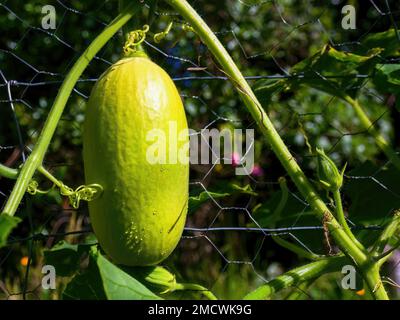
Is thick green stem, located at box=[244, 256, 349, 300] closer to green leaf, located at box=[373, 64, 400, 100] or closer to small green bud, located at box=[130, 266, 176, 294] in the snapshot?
small green bud, located at box=[130, 266, 176, 294]

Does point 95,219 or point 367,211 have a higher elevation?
point 367,211

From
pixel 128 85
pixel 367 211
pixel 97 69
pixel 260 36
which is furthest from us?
pixel 260 36

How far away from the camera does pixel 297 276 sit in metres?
0.96

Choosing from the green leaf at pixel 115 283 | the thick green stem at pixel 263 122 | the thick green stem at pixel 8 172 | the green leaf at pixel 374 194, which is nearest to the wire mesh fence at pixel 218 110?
the green leaf at pixel 374 194

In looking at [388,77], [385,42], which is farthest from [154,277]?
[385,42]

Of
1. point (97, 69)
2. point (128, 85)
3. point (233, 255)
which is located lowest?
point (128, 85)

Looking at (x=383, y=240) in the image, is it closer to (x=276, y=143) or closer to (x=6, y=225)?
(x=276, y=143)

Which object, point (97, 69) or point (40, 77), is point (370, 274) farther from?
point (40, 77)

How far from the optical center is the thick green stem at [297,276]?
94cm

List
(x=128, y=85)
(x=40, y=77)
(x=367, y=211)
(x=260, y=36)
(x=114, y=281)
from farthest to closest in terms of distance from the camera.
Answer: (x=40, y=77)
(x=260, y=36)
(x=367, y=211)
(x=128, y=85)
(x=114, y=281)

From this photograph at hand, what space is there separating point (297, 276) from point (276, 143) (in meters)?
0.18
